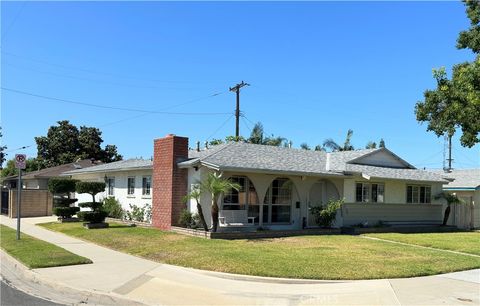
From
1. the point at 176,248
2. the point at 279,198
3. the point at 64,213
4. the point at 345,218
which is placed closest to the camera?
the point at 176,248

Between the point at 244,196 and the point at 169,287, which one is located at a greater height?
the point at 244,196

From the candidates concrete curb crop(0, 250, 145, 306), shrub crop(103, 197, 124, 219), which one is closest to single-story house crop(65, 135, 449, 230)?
shrub crop(103, 197, 124, 219)

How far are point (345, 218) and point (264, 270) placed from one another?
43.8 feet

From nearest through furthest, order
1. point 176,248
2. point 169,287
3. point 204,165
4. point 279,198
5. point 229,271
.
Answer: point 169,287 → point 229,271 → point 176,248 → point 204,165 → point 279,198

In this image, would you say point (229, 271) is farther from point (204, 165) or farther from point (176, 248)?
point (204, 165)

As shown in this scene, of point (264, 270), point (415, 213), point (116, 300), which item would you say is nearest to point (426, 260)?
point (264, 270)

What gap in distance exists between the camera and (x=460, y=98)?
16125 mm

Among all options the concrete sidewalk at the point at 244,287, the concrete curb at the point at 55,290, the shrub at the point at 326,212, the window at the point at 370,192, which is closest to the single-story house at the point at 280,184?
the window at the point at 370,192

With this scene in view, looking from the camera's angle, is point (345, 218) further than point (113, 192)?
No

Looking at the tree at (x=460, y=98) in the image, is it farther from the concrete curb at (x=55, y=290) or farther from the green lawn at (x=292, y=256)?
the concrete curb at (x=55, y=290)

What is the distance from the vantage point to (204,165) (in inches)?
767

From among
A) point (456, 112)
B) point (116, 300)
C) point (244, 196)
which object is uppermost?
point (456, 112)

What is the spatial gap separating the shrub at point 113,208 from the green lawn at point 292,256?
6.91m

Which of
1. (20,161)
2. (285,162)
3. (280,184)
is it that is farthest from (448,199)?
(20,161)
